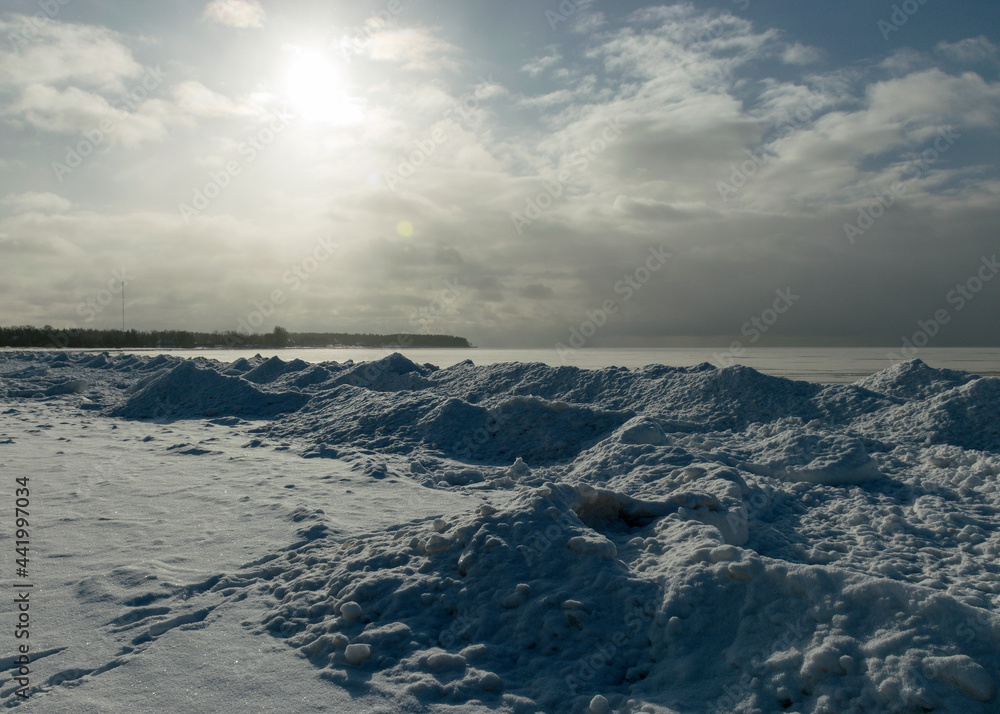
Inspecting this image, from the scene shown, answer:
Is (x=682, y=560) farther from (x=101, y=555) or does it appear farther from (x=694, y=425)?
(x=694, y=425)

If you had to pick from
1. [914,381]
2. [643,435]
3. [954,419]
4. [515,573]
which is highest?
[914,381]

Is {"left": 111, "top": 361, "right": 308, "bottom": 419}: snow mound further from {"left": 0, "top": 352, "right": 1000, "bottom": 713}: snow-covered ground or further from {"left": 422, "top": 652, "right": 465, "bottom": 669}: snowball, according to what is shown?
{"left": 422, "top": 652, "right": 465, "bottom": 669}: snowball

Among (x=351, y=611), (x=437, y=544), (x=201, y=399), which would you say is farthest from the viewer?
(x=201, y=399)

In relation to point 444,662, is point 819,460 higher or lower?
higher

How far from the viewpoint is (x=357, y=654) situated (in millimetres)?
2656

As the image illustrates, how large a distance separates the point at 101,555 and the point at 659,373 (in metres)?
11.6

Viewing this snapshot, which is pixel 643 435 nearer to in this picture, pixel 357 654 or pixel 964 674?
pixel 964 674

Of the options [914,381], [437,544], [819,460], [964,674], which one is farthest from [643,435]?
[914,381]

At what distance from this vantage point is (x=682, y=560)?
328 cm

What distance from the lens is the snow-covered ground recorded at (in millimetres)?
2443

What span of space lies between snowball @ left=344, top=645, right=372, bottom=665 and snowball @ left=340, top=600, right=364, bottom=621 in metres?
0.31

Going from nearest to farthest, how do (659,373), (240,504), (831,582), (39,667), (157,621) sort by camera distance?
1. (39,667)
2. (831,582)
3. (157,621)
4. (240,504)
5. (659,373)

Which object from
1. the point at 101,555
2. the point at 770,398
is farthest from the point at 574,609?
the point at 770,398

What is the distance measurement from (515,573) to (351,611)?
0.96m
